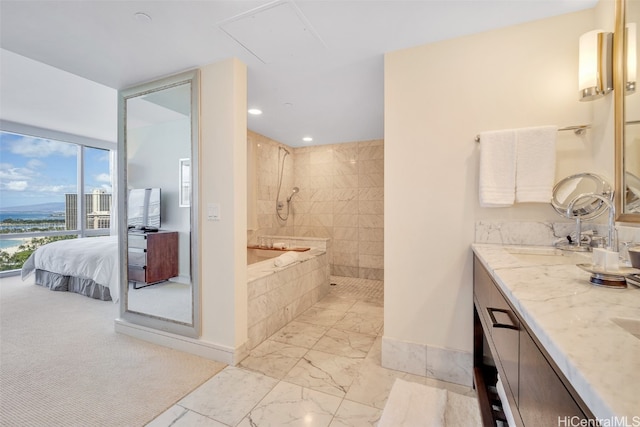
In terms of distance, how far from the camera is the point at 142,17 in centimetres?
163

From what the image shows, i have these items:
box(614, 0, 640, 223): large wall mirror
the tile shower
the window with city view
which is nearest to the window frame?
the window with city view

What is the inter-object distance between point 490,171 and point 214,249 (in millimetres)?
2013

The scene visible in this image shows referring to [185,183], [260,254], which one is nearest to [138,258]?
[185,183]

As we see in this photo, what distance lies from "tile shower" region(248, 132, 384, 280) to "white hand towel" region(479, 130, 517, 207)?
2856mm

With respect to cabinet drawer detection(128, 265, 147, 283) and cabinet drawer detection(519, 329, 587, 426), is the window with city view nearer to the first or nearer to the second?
cabinet drawer detection(128, 265, 147, 283)

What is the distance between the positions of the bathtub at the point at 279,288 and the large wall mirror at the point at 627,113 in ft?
7.74

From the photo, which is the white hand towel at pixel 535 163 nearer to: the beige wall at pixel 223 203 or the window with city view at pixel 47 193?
the beige wall at pixel 223 203

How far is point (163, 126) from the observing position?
2422mm

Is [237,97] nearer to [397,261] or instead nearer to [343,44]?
[343,44]

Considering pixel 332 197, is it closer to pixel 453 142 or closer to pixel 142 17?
pixel 453 142

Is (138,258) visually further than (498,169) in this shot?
Yes

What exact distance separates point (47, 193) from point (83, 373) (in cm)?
483

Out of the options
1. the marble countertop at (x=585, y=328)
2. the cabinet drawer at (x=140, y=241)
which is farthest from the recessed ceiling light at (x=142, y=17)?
the marble countertop at (x=585, y=328)

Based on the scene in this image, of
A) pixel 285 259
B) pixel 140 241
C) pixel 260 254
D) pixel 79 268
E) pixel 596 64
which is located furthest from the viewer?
pixel 260 254
